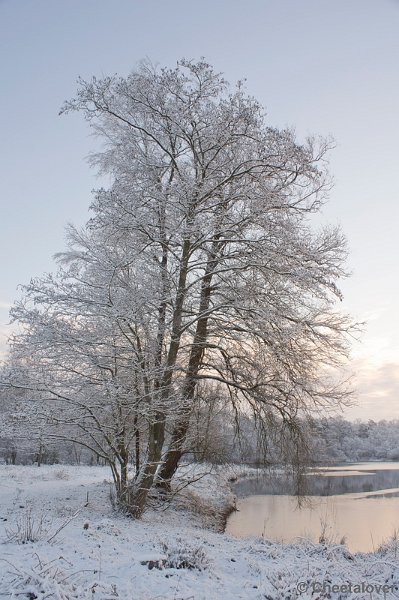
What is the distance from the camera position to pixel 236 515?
15.1 meters

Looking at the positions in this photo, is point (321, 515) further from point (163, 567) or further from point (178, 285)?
point (163, 567)

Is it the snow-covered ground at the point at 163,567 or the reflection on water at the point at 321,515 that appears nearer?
the snow-covered ground at the point at 163,567

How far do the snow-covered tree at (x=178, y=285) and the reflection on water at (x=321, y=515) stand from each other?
3.04 metres

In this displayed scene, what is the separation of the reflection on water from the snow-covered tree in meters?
3.04

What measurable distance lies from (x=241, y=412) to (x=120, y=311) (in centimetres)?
487

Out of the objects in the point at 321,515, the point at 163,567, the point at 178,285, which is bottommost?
the point at 321,515

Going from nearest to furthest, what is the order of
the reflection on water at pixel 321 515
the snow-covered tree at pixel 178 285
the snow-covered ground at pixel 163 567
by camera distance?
the snow-covered ground at pixel 163 567 → the snow-covered tree at pixel 178 285 → the reflection on water at pixel 321 515

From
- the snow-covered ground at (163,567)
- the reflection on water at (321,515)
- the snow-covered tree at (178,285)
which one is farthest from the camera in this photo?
the reflection on water at (321,515)

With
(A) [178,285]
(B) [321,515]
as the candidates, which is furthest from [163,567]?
(B) [321,515]

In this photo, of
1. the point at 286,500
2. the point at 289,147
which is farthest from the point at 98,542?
the point at 286,500

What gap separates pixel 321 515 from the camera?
14734mm

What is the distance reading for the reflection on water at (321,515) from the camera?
11.8m

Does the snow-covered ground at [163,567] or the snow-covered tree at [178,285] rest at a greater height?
the snow-covered tree at [178,285]

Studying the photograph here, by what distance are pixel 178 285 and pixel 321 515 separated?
9.42 meters
